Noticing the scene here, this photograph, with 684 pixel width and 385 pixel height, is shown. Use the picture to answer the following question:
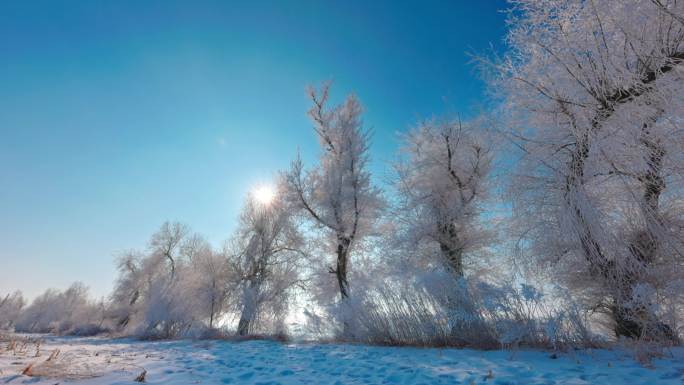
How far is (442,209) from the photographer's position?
10.9 m

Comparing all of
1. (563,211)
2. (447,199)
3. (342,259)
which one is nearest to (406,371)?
(563,211)

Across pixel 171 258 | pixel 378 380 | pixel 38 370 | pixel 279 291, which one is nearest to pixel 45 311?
pixel 171 258

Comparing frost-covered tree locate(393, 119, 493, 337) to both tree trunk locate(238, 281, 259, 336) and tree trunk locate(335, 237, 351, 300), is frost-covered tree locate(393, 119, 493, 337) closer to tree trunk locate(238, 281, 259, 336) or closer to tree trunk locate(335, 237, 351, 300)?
tree trunk locate(335, 237, 351, 300)

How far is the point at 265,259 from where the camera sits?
16.7m

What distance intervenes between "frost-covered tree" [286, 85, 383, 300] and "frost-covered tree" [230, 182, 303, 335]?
147cm

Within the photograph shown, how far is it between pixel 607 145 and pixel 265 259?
1528cm

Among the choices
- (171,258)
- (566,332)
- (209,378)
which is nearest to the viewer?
(209,378)

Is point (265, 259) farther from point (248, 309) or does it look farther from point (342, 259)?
point (342, 259)

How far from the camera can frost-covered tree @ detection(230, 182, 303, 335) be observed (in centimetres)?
1426

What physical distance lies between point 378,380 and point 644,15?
6.10 metres

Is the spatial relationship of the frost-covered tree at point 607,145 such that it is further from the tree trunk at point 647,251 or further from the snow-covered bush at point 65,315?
the snow-covered bush at point 65,315

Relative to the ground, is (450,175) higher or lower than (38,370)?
higher

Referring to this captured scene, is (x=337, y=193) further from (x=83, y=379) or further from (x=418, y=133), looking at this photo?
(x=83, y=379)

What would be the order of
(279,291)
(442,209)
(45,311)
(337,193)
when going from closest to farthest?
(442,209), (337,193), (279,291), (45,311)
